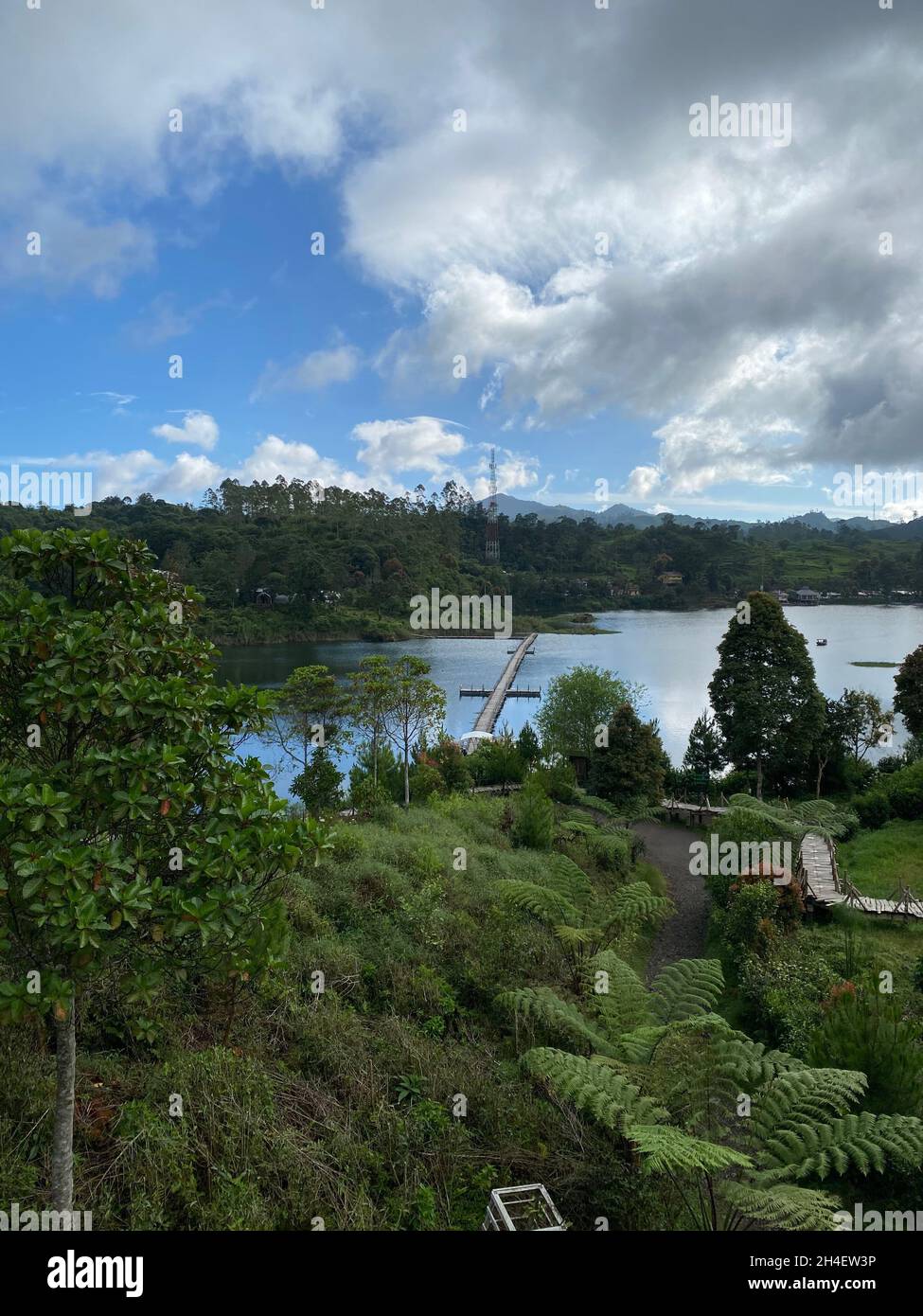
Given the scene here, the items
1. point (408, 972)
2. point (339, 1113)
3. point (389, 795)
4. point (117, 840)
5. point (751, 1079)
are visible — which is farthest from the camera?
point (389, 795)

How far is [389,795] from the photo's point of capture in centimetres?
1591

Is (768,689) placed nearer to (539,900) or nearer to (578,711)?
(578,711)

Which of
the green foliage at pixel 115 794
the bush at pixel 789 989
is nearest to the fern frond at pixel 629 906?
the bush at pixel 789 989

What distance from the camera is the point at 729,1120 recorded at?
5.52 m

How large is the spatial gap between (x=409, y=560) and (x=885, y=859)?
2434 inches

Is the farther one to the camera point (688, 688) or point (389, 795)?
point (688, 688)

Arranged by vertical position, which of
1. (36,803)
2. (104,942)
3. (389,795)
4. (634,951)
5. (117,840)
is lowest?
(634,951)

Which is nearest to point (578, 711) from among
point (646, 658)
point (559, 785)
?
point (559, 785)

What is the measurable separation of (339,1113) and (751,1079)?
2.94 m

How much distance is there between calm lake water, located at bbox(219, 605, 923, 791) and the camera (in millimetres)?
38312
